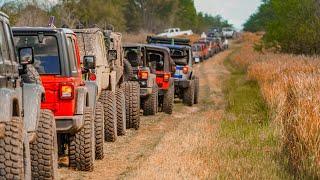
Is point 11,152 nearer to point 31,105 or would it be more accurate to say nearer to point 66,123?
point 31,105

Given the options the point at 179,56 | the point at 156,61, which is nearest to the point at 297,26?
the point at 179,56

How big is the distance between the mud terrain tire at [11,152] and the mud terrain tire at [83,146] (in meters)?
3.22

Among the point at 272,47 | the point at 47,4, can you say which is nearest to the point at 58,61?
the point at 47,4

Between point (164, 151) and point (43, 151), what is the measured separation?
12.2 feet

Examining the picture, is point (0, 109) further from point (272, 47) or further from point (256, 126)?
point (272, 47)

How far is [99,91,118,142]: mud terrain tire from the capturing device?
12.0 metres

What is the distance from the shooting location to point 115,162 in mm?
10531

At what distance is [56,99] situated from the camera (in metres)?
8.75

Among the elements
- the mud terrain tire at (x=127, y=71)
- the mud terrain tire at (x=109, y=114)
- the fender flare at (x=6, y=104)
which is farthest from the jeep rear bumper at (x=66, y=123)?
the mud terrain tire at (x=127, y=71)

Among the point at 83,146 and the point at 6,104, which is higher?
the point at 6,104

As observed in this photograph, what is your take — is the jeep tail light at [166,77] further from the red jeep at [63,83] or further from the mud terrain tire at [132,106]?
the red jeep at [63,83]

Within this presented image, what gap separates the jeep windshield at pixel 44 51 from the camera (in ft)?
29.1

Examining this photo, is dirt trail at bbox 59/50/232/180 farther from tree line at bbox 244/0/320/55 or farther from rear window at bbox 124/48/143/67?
tree line at bbox 244/0/320/55

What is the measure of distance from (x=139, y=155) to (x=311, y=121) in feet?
9.17
